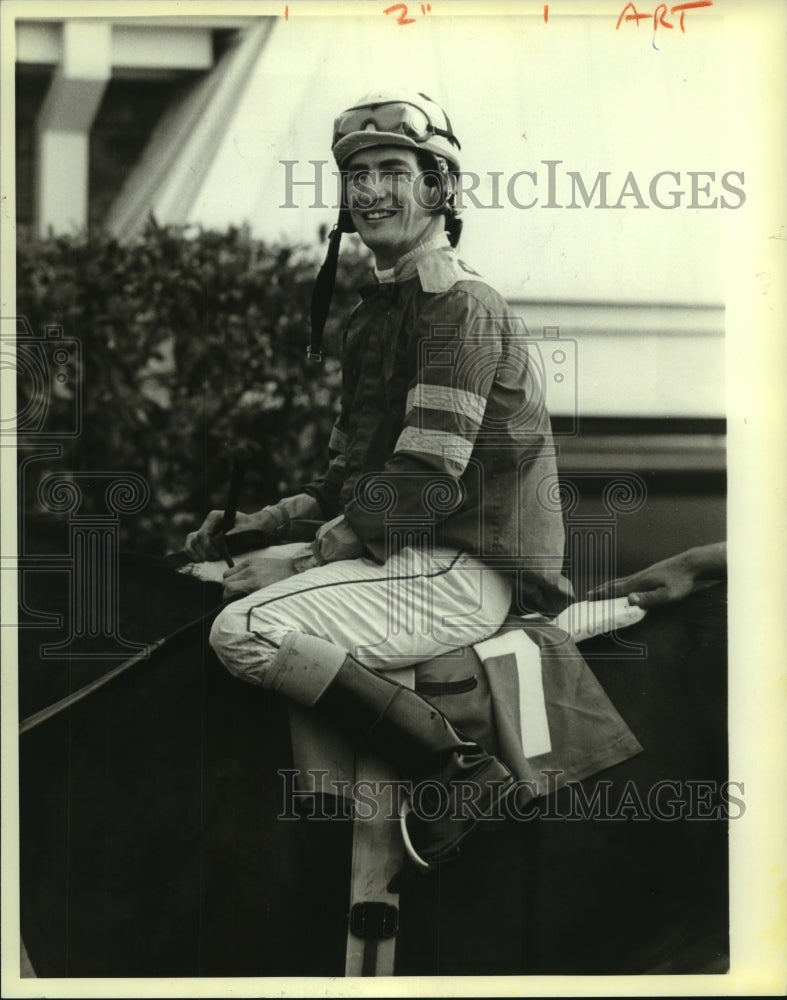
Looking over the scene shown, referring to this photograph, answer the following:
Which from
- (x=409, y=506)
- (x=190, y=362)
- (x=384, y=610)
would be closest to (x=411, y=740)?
(x=384, y=610)

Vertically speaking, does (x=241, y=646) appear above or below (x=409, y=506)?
below

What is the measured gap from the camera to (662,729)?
494 cm

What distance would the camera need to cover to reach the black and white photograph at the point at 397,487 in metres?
4.86

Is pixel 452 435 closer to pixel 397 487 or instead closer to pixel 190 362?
pixel 397 487

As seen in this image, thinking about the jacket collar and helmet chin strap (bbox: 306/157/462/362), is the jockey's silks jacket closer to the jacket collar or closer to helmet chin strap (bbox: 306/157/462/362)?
the jacket collar

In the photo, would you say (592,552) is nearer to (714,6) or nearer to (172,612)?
(172,612)

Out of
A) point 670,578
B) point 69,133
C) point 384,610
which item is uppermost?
point 69,133

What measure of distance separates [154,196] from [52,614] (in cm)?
161

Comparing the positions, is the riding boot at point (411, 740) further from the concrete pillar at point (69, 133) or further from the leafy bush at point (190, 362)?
the concrete pillar at point (69, 133)

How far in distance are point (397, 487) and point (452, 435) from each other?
0.91 feet

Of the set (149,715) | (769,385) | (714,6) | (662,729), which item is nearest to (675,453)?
(769,385)

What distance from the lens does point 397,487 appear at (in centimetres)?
488

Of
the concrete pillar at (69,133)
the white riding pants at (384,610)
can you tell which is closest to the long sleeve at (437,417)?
the white riding pants at (384,610)

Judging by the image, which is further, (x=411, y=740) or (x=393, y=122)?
(x=393, y=122)
